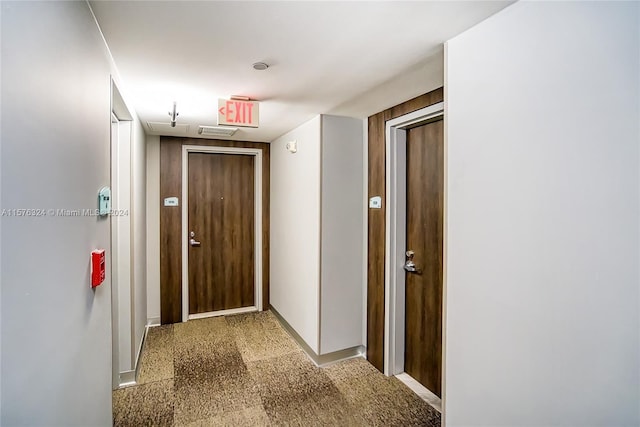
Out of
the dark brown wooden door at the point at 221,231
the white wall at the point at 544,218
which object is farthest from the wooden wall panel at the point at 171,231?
the white wall at the point at 544,218

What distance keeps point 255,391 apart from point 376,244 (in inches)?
60.8

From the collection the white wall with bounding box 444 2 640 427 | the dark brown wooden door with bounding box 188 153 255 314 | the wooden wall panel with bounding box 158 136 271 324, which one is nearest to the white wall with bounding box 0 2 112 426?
the white wall with bounding box 444 2 640 427

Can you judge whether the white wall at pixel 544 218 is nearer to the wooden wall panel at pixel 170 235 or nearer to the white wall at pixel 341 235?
the white wall at pixel 341 235

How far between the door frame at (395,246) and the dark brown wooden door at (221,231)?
2.27 metres

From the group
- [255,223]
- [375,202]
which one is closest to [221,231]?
[255,223]

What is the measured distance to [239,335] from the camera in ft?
12.1

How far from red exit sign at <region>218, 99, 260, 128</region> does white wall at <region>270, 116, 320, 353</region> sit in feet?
2.52

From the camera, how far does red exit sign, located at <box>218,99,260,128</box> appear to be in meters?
2.27

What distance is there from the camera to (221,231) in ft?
14.4

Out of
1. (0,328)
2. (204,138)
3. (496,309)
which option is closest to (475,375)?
(496,309)

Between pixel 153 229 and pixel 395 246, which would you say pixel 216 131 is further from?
pixel 395 246

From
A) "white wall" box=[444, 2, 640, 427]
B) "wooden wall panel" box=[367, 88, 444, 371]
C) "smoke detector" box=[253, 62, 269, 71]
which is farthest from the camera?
"wooden wall panel" box=[367, 88, 444, 371]

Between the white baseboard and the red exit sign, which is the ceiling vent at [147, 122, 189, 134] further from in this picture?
the white baseboard

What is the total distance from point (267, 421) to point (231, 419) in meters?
0.25
